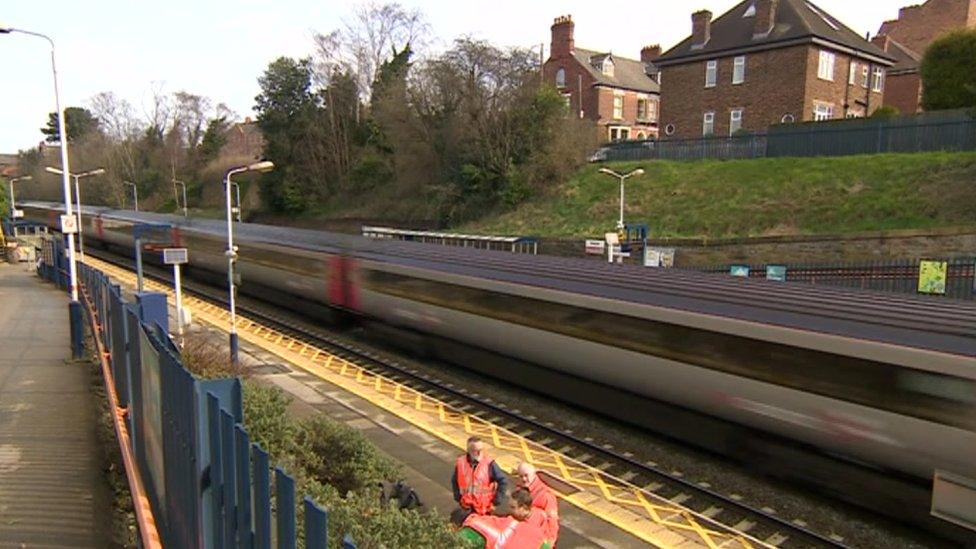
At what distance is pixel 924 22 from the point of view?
53.8 meters

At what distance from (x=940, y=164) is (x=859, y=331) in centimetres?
2437

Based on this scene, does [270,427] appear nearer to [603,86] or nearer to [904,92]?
[603,86]

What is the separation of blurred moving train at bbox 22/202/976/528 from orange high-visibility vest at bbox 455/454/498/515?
11.4ft

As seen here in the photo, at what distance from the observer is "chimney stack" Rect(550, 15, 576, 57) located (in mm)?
56156

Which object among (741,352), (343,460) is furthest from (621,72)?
(343,460)

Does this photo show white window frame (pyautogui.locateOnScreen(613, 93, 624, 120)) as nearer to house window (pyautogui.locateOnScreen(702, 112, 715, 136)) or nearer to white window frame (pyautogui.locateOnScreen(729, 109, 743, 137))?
house window (pyautogui.locateOnScreen(702, 112, 715, 136))

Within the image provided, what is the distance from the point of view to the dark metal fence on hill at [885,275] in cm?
2102

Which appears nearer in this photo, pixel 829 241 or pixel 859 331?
pixel 859 331

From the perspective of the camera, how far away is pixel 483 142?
44.3 meters

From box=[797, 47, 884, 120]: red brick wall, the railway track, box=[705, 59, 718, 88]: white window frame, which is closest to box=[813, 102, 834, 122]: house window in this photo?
box=[797, 47, 884, 120]: red brick wall

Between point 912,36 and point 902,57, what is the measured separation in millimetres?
4876

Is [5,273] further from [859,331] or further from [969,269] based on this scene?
[969,269]

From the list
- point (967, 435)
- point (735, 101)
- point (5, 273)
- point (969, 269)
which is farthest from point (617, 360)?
point (735, 101)

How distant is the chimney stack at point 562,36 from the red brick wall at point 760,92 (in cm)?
1254
